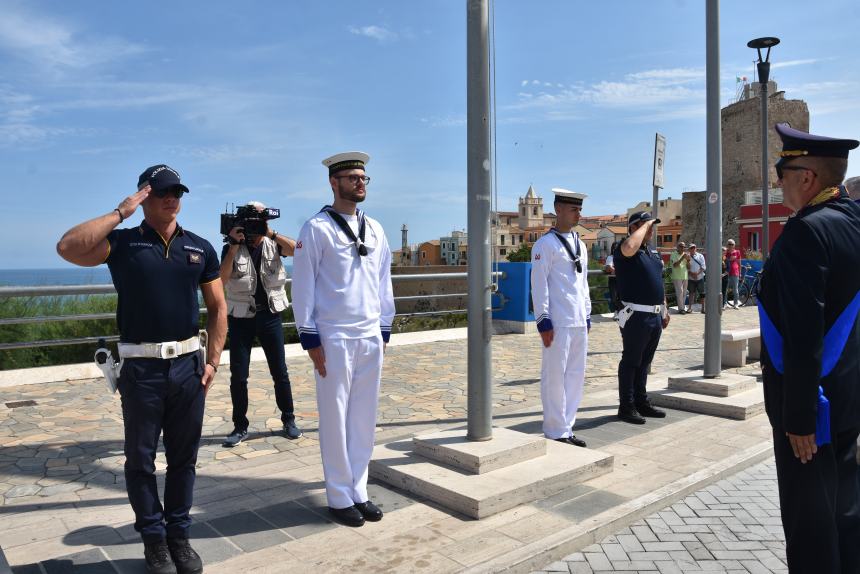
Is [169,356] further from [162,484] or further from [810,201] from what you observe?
[810,201]

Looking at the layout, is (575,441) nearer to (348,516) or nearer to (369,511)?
(369,511)

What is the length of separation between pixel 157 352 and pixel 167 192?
78 centimetres

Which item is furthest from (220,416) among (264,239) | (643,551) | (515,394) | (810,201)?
(810,201)

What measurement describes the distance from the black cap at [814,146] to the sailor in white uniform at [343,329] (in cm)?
229

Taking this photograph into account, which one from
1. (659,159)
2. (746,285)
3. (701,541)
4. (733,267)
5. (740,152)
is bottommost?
(701,541)

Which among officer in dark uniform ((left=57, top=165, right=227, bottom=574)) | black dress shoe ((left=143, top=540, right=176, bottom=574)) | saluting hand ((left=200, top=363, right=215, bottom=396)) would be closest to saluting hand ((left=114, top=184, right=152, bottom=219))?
officer in dark uniform ((left=57, top=165, right=227, bottom=574))

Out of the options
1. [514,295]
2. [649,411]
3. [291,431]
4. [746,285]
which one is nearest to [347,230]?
[291,431]

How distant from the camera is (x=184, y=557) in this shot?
3289 millimetres

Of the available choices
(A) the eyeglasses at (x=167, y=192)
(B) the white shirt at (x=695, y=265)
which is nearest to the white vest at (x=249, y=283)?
(A) the eyeglasses at (x=167, y=192)

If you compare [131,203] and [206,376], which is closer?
[131,203]

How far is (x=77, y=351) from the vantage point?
10023 mm

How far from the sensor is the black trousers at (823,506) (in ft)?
8.79

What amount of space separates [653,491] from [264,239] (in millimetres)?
3675

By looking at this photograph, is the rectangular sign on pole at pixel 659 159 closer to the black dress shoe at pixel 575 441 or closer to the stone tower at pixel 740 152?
the black dress shoe at pixel 575 441
